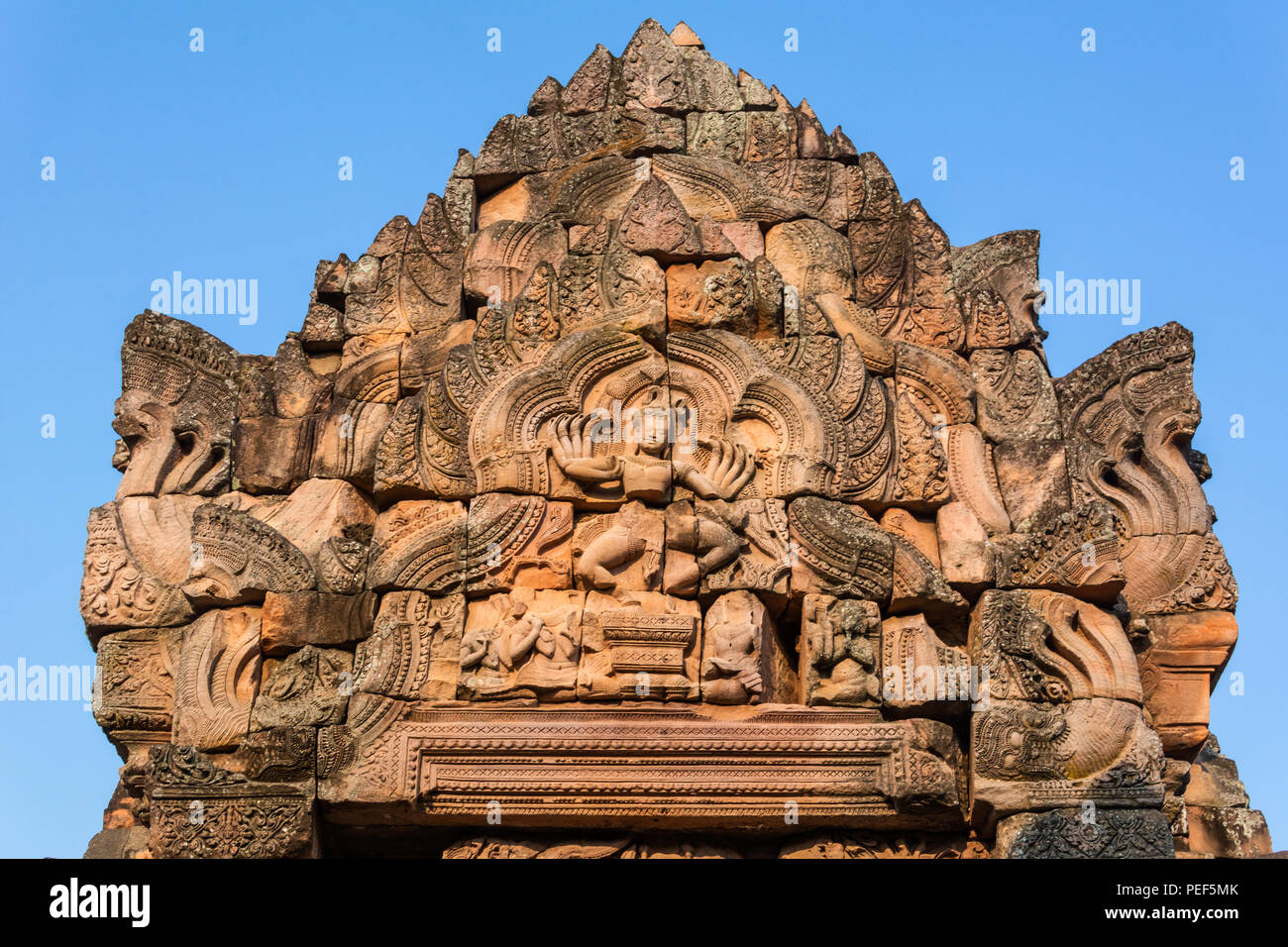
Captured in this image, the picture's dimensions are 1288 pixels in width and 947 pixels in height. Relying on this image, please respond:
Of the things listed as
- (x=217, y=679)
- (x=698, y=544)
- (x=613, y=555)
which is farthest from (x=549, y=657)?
(x=217, y=679)

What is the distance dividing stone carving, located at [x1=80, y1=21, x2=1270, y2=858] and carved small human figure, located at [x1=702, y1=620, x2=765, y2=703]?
0.02 meters

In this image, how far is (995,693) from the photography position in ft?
33.4

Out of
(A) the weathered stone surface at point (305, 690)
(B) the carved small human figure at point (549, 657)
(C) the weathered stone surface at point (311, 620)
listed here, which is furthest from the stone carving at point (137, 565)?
(B) the carved small human figure at point (549, 657)

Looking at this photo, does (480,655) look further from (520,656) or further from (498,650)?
(520,656)

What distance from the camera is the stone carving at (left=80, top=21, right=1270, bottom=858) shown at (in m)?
9.97

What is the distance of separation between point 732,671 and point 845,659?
61 centimetres

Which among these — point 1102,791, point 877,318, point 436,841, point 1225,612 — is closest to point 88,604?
point 436,841

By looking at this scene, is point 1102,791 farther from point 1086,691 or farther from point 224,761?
point 224,761

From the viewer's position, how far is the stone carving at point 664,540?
997 centimetres

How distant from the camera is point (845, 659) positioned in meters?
10.2

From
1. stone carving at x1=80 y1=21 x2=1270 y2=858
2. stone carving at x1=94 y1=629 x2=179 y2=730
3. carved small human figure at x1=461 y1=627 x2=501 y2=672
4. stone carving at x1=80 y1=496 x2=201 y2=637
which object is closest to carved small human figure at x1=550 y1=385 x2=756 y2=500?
stone carving at x1=80 y1=21 x2=1270 y2=858

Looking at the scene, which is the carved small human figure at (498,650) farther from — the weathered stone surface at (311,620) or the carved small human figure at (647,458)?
the carved small human figure at (647,458)

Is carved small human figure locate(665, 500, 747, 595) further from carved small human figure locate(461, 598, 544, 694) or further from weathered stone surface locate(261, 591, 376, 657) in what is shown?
weathered stone surface locate(261, 591, 376, 657)

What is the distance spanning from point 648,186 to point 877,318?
5.11 feet
